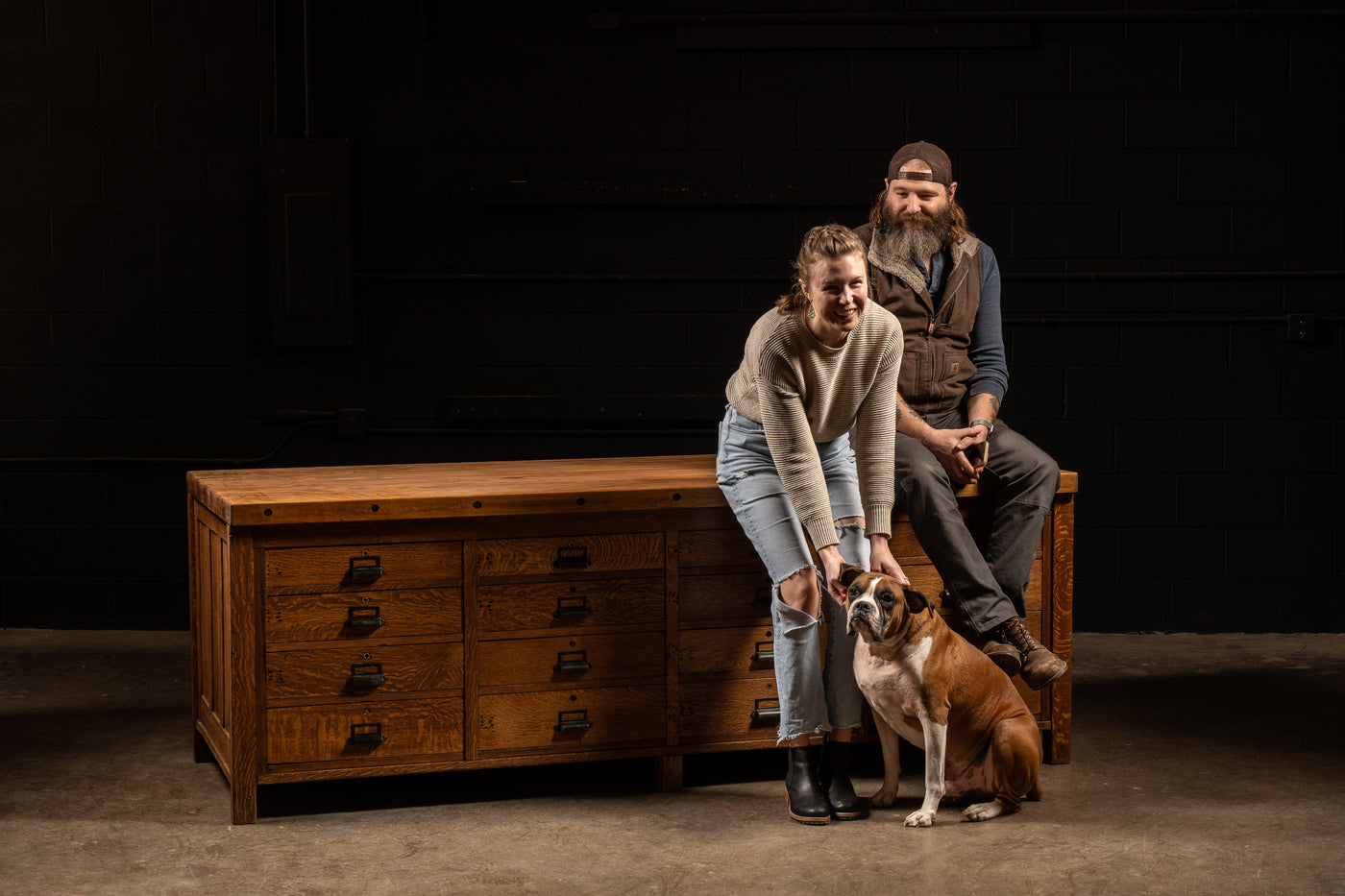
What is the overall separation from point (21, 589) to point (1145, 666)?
13.0 feet

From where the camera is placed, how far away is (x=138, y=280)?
5211mm

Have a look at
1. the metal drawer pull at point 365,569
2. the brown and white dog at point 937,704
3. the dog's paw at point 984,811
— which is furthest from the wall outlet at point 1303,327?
the metal drawer pull at point 365,569

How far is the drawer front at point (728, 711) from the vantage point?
11.5 ft

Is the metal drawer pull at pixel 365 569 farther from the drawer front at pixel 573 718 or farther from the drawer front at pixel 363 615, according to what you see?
the drawer front at pixel 573 718

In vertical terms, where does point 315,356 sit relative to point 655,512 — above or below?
above

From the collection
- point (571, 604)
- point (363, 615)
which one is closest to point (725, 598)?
point (571, 604)

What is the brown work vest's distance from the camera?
12.2ft

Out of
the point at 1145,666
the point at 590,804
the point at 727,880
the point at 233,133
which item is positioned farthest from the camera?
the point at 233,133

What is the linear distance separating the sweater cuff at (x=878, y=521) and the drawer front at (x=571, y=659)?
57 centimetres

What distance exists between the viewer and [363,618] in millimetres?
3283

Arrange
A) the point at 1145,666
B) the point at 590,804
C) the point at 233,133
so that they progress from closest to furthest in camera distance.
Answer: the point at 590,804 → the point at 1145,666 → the point at 233,133

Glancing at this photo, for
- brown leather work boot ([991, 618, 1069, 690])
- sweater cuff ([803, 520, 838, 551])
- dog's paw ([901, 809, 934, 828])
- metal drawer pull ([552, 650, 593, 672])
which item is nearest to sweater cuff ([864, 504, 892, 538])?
sweater cuff ([803, 520, 838, 551])

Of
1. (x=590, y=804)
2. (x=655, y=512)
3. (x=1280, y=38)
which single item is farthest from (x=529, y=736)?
(x=1280, y=38)

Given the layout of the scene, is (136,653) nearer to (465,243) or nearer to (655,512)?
(465,243)
